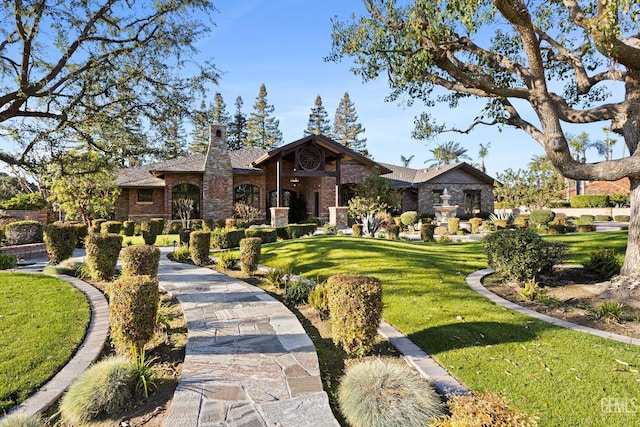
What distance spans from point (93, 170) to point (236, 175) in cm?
1284

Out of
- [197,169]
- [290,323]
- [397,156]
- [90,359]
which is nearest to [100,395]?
[90,359]

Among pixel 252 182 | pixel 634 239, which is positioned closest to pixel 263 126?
pixel 252 182

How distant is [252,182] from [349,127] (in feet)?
99.3

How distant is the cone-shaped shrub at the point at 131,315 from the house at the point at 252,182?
1451 cm

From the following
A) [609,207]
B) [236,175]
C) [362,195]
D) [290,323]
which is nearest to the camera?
[290,323]

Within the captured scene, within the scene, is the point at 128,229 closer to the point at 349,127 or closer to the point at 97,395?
the point at 97,395

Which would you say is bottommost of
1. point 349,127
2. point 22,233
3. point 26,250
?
point 26,250

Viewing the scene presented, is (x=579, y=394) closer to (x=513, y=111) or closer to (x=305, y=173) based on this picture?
(x=513, y=111)

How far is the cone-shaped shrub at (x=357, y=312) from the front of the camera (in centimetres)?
363

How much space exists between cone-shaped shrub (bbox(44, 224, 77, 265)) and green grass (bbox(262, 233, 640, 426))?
779cm

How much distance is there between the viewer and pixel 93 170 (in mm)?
9141

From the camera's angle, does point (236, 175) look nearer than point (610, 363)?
No

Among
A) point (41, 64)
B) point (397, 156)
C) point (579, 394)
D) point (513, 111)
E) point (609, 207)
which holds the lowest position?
point (579, 394)

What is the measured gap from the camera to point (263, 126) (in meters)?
44.6
